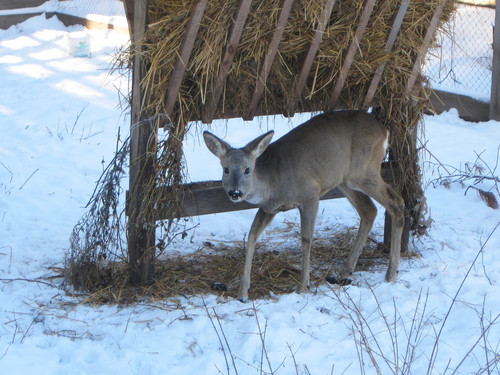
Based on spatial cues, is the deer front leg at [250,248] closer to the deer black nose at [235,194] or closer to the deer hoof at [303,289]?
the deer hoof at [303,289]

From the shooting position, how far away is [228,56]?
19.3 feet

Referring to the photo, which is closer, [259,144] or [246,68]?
[246,68]

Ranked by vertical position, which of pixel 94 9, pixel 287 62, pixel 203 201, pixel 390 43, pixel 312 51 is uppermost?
pixel 390 43

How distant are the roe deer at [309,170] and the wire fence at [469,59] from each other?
14.9ft

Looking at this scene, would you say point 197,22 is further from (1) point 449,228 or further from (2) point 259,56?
(1) point 449,228

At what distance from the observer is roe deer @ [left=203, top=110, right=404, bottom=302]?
6277 mm

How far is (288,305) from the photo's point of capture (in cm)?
596

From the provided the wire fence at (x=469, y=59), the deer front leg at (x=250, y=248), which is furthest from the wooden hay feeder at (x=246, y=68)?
the wire fence at (x=469, y=59)

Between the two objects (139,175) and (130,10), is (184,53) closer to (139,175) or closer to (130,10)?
(130,10)

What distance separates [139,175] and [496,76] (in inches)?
252

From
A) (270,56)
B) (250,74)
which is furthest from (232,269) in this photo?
(270,56)

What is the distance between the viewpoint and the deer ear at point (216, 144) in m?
6.25

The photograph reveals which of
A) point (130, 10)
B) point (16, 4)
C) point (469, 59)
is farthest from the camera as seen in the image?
point (16, 4)

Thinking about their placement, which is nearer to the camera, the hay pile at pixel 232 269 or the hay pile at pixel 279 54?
the hay pile at pixel 279 54
